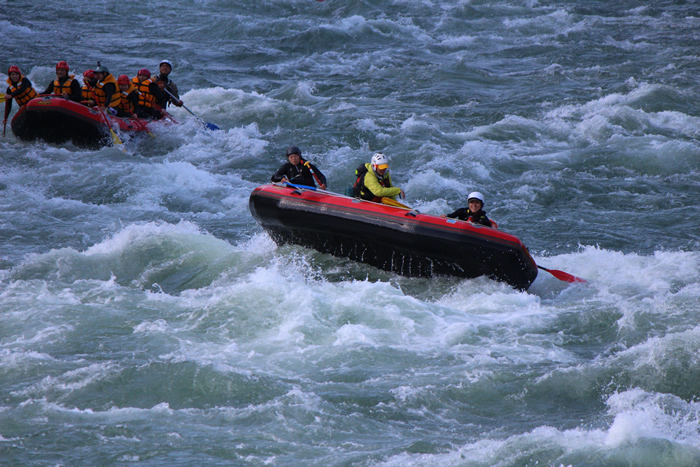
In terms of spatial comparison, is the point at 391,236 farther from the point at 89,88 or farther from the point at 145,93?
the point at 89,88

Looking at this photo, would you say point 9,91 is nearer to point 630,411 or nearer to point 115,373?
point 115,373

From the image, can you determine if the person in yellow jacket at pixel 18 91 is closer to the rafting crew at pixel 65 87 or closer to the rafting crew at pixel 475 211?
the rafting crew at pixel 65 87

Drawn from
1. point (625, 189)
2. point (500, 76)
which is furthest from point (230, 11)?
point (625, 189)

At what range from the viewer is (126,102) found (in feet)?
41.1

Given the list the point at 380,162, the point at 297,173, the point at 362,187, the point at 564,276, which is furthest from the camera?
the point at 297,173

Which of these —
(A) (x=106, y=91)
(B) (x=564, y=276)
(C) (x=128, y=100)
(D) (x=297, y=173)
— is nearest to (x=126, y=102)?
(C) (x=128, y=100)

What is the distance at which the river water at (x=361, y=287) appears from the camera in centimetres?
527

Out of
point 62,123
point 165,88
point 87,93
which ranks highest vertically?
point 165,88

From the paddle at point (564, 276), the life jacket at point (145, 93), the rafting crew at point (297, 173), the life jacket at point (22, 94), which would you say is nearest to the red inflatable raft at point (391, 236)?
the rafting crew at point (297, 173)

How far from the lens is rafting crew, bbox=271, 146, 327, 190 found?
28.7ft

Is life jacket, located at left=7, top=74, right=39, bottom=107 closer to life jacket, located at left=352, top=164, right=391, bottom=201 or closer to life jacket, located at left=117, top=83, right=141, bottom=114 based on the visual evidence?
life jacket, located at left=117, top=83, right=141, bottom=114

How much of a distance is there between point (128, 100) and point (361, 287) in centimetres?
689

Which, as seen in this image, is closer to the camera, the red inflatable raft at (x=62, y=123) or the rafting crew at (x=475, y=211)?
the rafting crew at (x=475, y=211)

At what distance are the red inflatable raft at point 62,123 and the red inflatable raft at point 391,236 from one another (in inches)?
175
